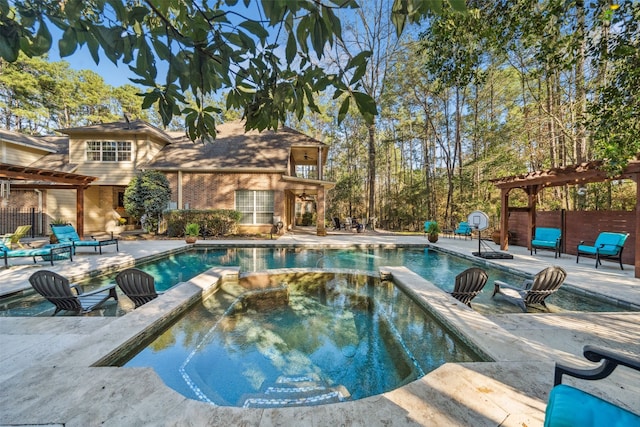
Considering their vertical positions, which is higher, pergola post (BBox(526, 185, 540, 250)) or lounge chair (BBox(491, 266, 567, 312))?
pergola post (BBox(526, 185, 540, 250))

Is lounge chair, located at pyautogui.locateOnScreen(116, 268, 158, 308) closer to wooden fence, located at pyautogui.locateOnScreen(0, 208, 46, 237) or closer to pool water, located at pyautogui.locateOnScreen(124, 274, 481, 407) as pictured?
pool water, located at pyautogui.locateOnScreen(124, 274, 481, 407)

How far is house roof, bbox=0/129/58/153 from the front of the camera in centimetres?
1385

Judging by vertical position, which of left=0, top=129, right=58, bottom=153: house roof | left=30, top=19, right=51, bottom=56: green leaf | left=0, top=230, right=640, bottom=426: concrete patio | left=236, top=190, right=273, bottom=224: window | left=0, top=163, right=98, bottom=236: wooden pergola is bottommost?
left=0, top=230, right=640, bottom=426: concrete patio

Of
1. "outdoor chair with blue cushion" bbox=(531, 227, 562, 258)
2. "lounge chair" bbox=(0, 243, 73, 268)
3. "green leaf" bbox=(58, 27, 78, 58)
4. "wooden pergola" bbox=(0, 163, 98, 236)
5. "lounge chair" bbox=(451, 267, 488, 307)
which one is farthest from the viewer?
"outdoor chair with blue cushion" bbox=(531, 227, 562, 258)

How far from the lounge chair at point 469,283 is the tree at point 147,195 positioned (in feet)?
44.1

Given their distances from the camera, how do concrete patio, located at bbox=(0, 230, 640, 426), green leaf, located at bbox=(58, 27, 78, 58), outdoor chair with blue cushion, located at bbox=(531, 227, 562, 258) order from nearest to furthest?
A: green leaf, located at bbox=(58, 27, 78, 58) < concrete patio, located at bbox=(0, 230, 640, 426) < outdoor chair with blue cushion, located at bbox=(531, 227, 562, 258)

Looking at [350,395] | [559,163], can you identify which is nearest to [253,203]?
[350,395]

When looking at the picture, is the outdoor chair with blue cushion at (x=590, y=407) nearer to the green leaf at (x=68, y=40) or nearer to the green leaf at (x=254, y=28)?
the green leaf at (x=254, y=28)

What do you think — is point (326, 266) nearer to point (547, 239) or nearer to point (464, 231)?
point (547, 239)

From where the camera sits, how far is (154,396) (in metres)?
2.04

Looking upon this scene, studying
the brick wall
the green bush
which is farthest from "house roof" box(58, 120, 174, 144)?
the brick wall

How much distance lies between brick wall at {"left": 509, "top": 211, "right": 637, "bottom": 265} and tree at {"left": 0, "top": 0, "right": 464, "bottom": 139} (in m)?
9.59

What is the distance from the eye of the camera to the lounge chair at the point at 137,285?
176 inches

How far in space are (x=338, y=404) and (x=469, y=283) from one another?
3.75 m
